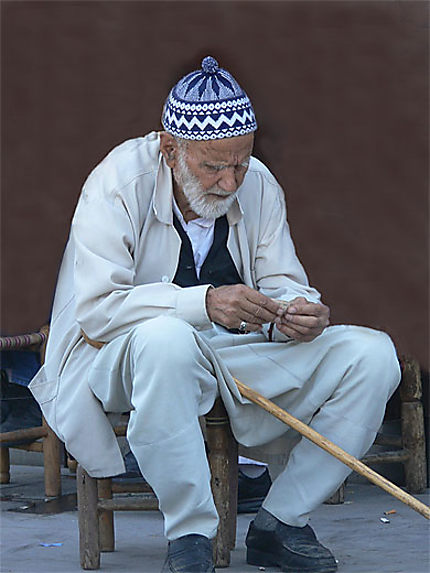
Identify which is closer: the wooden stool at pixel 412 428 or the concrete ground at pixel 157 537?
the concrete ground at pixel 157 537

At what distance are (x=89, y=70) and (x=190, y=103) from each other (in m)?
1.58

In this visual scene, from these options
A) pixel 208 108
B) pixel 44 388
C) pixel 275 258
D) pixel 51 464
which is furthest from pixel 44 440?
pixel 208 108

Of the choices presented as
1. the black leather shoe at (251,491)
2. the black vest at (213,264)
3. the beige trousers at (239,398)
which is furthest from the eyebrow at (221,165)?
the black leather shoe at (251,491)

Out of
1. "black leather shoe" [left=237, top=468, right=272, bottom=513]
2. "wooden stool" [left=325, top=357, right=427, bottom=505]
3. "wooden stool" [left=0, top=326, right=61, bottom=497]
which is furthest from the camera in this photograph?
"wooden stool" [left=0, top=326, right=61, bottom=497]

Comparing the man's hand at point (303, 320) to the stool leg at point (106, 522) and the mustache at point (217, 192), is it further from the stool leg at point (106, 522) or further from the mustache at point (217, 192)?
the stool leg at point (106, 522)

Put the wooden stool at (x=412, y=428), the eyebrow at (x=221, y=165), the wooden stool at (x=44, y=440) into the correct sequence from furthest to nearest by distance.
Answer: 1. the wooden stool at (x=44, y=440)
2. the wooden stool at (x=412, y=428)
3. the eyebrow at (x=221, y=165)

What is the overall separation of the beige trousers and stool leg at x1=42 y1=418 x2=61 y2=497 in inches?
58.7

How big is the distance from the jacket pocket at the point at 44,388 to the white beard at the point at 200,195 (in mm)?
698

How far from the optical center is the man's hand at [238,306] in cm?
328

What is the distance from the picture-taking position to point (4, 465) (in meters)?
5.14

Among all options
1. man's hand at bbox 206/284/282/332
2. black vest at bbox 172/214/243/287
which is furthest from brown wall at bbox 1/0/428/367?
man's hand at bbox 206/284/282/332

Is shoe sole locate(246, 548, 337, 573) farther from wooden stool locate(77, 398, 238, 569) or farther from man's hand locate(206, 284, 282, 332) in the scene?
man's hand locate(206, 284, 282, 332)

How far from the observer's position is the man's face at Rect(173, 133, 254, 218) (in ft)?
11.3

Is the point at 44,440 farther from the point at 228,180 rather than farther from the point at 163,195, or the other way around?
the point at 228,180
